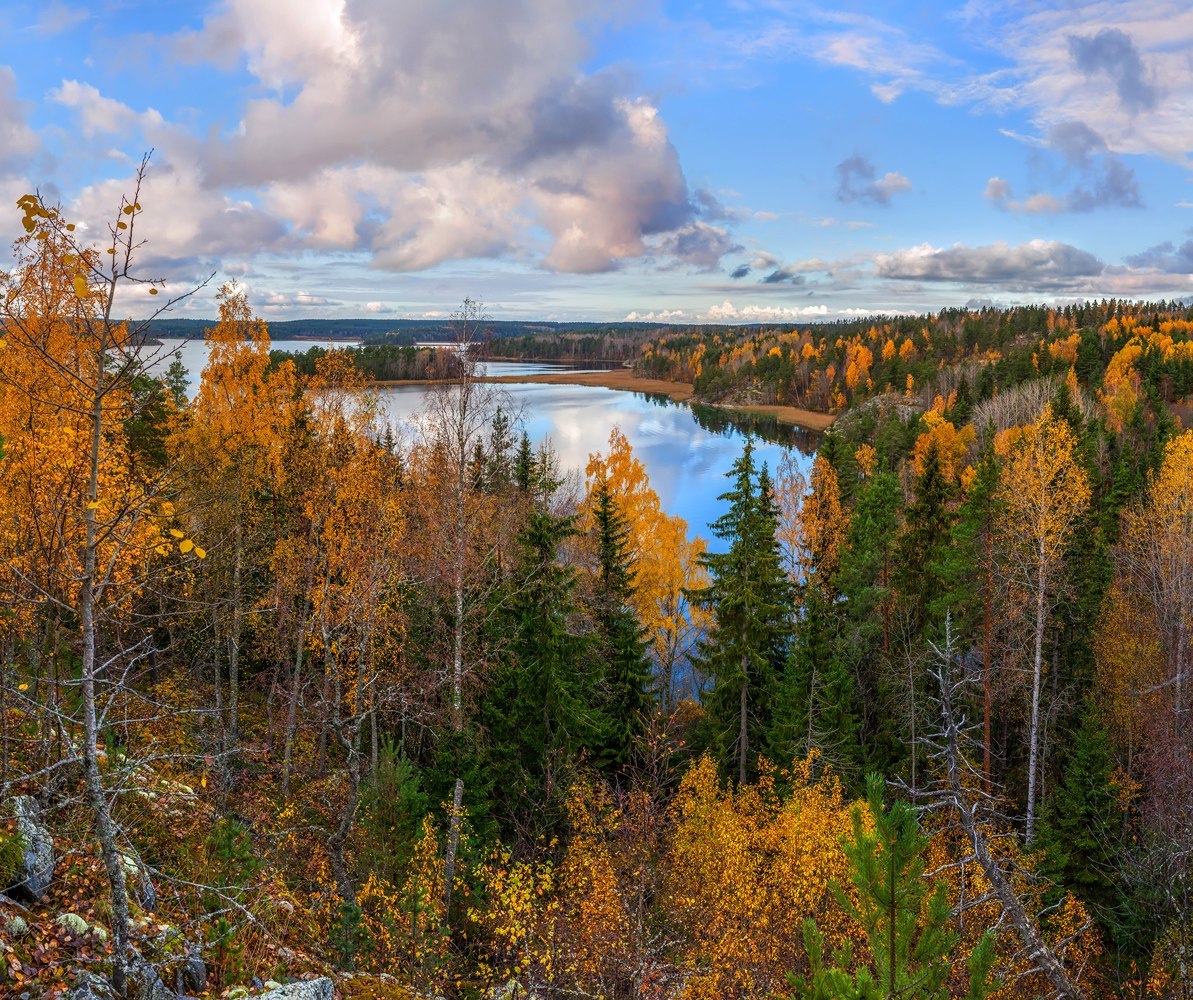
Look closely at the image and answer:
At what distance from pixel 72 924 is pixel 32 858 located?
3.41ft

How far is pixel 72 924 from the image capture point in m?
7.77

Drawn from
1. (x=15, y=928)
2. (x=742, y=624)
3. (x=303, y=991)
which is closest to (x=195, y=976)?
(x=303, y=991)

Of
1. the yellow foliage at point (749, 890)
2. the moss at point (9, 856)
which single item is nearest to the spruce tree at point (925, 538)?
the yellow foliage at point (749, 890)

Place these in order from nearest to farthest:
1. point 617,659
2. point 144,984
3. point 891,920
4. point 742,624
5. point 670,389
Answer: point 891,920
point 144,984
point 742,624
point 617,659
point 670,389

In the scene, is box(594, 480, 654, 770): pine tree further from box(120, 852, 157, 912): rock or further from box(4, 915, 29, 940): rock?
box(4, 915, 29, 940): rock

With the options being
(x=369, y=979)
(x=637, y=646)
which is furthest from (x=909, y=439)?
(x=369, y=979)

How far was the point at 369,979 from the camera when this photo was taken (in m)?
10.6

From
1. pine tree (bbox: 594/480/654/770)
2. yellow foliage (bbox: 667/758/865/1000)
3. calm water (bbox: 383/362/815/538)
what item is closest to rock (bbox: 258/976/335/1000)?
yellow foliage (bbox: 667/758/865/1000)

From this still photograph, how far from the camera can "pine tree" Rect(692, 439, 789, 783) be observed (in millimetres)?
24609

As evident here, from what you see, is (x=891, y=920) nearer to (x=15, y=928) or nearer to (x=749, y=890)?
(x=15, y=928)

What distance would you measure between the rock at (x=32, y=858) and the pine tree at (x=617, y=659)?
1715 cm

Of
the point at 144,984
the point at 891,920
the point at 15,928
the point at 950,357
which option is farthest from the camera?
the point at 950,357

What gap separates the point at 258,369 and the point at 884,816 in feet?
67.7

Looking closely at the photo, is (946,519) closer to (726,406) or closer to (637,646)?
(637,646)
